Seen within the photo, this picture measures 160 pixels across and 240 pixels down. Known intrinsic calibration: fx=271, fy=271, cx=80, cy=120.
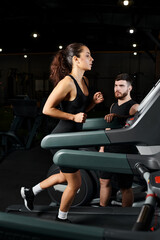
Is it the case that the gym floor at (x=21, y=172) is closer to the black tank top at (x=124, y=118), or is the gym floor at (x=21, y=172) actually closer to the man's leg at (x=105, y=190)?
the man's leg at (x=105, y=190)

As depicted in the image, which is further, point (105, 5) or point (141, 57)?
point (141, 57)

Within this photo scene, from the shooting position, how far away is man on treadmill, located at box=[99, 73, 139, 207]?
6.40ft

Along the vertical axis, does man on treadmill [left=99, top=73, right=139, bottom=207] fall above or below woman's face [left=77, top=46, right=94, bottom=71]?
below

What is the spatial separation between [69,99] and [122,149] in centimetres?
56

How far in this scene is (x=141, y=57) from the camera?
13.6m

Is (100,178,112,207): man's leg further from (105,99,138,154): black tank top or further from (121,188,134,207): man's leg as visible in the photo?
(105,99,138,154): black tank top

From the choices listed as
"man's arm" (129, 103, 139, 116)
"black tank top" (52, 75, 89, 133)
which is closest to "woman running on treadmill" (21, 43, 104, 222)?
"black tank top" (52, 75, 89, 133)

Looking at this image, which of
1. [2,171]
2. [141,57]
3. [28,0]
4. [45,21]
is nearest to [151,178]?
[2,171]

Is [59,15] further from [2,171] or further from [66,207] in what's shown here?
[66,207]

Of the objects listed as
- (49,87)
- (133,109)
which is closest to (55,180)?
(133,109)

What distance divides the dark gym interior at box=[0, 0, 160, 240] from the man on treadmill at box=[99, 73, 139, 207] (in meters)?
0.13

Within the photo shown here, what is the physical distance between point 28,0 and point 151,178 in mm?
6585

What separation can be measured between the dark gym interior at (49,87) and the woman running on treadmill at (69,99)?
0.29 metres

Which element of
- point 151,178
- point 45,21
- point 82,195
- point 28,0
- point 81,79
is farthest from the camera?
point 45,21
